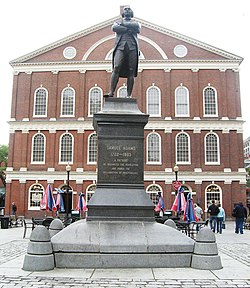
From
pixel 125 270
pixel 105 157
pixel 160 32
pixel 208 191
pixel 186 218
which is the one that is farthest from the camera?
pixel 160 32

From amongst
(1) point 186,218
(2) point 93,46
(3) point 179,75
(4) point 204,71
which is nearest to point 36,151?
(2) point 93,46

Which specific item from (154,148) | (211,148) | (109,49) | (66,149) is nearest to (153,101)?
(154,148)

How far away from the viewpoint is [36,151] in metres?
37.9

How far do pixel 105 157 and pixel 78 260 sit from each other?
8.18 feet

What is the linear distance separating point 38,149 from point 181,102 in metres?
14.5

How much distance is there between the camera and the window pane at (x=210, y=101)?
124ft

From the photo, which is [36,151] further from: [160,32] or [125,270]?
[125,270]

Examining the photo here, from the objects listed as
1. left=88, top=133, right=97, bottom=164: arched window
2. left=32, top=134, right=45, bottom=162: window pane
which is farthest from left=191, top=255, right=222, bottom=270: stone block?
left=32, top=134, right=45, bottom=162: window pane

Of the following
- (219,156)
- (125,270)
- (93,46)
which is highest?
(93,46)

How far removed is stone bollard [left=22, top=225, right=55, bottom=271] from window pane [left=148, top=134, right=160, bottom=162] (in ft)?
97.1

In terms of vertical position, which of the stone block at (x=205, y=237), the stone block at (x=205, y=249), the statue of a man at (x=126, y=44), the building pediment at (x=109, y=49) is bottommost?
the stone block at (x=205, y=249)

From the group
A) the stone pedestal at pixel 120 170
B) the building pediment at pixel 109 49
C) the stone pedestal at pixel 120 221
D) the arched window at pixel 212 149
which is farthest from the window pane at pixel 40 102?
the stone pedestal at pixel 120 170

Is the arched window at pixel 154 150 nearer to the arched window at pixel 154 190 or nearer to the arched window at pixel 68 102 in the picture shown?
the arched window at pixel 154 190

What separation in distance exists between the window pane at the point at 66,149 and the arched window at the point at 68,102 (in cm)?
235
